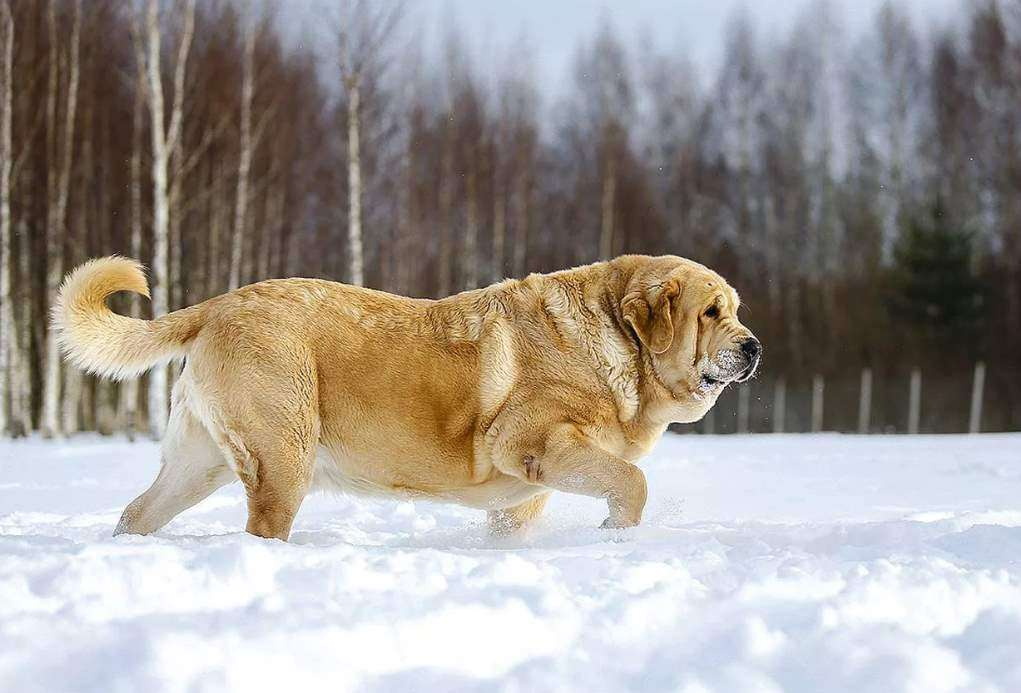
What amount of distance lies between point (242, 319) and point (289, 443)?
524 millimetres

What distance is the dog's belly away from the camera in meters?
4.00

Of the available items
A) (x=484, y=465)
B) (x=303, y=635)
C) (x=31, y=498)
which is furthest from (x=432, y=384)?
(x=31, y=498)

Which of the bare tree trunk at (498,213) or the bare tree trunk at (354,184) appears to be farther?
the bare tree trunk at (498,213)

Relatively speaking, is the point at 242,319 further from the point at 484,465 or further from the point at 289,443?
the point at 484,465

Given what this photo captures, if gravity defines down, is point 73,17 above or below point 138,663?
above

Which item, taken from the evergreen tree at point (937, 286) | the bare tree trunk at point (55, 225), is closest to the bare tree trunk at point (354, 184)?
the bare tree trunk at point (55, 225)

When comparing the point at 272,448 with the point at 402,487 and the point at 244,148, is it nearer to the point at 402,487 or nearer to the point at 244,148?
the point at 402,487

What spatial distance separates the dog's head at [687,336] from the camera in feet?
14.0

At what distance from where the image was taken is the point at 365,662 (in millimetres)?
2154

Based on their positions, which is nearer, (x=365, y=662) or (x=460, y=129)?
(x=365, y=662)

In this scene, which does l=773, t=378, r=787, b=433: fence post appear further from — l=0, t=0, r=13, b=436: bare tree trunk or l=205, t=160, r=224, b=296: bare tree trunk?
l=0, t=0, r=13, b=436: bare tree trunk

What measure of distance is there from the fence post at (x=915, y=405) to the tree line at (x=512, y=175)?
0.88 ft

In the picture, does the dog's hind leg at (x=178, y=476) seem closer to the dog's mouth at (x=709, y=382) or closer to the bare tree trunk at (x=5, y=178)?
the dog's mouth at (x=709, y=382)

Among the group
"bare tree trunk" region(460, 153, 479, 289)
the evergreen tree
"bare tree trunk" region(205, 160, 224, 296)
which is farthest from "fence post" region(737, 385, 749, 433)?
"bare tree trunk" region(205, 160, 224, 296)
